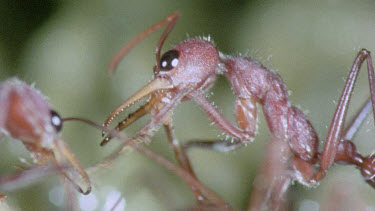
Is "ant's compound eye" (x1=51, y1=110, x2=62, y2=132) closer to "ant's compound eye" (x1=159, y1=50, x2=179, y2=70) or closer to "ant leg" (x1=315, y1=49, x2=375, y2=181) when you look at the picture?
"ant's compound eye" (x1=159, y1=50, x2=179, y2=70)

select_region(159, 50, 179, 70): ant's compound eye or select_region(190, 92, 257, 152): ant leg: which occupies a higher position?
select_region(159, 50, 179, 70): ant's compound eye

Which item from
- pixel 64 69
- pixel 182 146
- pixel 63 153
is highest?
pixel 64 69

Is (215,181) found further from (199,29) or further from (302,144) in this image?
(199,29)

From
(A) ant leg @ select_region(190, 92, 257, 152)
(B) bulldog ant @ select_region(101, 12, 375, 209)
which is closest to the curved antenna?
(B) bulldog ant @ select_region(101, 12, 375, 209)

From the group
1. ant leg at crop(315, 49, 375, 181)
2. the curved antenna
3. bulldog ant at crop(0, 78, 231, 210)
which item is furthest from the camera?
ant leg at crop(315, 49, 375, 181)

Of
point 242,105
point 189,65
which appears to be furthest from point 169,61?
point 242,105

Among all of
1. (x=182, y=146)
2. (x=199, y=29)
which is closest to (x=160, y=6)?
(x=199, y=29)

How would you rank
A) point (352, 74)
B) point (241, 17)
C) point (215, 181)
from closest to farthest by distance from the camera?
point (352, 74) < point (215, 181) < point (241, 17)
